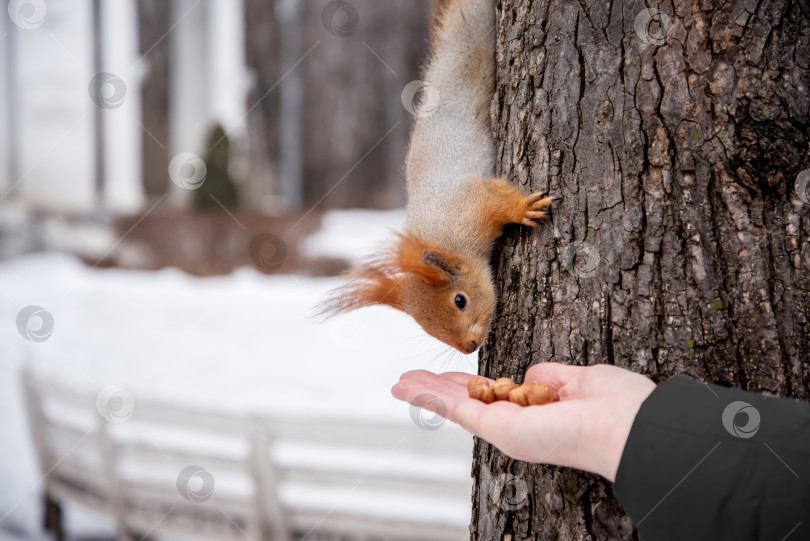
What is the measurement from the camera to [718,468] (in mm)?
720

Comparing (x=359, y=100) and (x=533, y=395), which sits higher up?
(x=359, y=100)

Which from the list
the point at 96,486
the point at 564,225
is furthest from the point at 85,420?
the point at 564,225

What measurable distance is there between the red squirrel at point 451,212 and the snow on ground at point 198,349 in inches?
75.5

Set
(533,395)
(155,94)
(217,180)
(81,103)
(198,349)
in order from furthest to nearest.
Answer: (155,94) → (81,103) → (217,180) → (198,349) → (533,395)

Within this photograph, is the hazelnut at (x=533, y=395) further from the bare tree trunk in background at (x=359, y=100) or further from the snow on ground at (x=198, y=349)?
the bare tree trunk in background at (x=359, y=100)

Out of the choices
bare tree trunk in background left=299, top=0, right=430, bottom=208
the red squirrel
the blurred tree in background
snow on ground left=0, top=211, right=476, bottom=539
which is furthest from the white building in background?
the red squirrel

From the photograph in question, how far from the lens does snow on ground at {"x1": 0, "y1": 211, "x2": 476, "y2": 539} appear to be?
11.5 feet

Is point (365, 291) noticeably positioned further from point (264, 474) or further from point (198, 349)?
point (198, 349)

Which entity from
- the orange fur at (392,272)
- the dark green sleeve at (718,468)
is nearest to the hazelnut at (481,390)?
the dark green sleeve at (718,468)

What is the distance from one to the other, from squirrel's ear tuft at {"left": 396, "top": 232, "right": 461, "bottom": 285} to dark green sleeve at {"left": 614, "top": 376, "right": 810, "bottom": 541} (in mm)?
579

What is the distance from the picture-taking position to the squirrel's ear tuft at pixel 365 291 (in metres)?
1.21

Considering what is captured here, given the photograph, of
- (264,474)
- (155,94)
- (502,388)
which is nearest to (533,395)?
(502,388)

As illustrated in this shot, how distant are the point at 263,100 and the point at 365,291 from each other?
704 cm

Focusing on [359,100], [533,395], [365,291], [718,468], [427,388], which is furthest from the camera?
[359,100]
